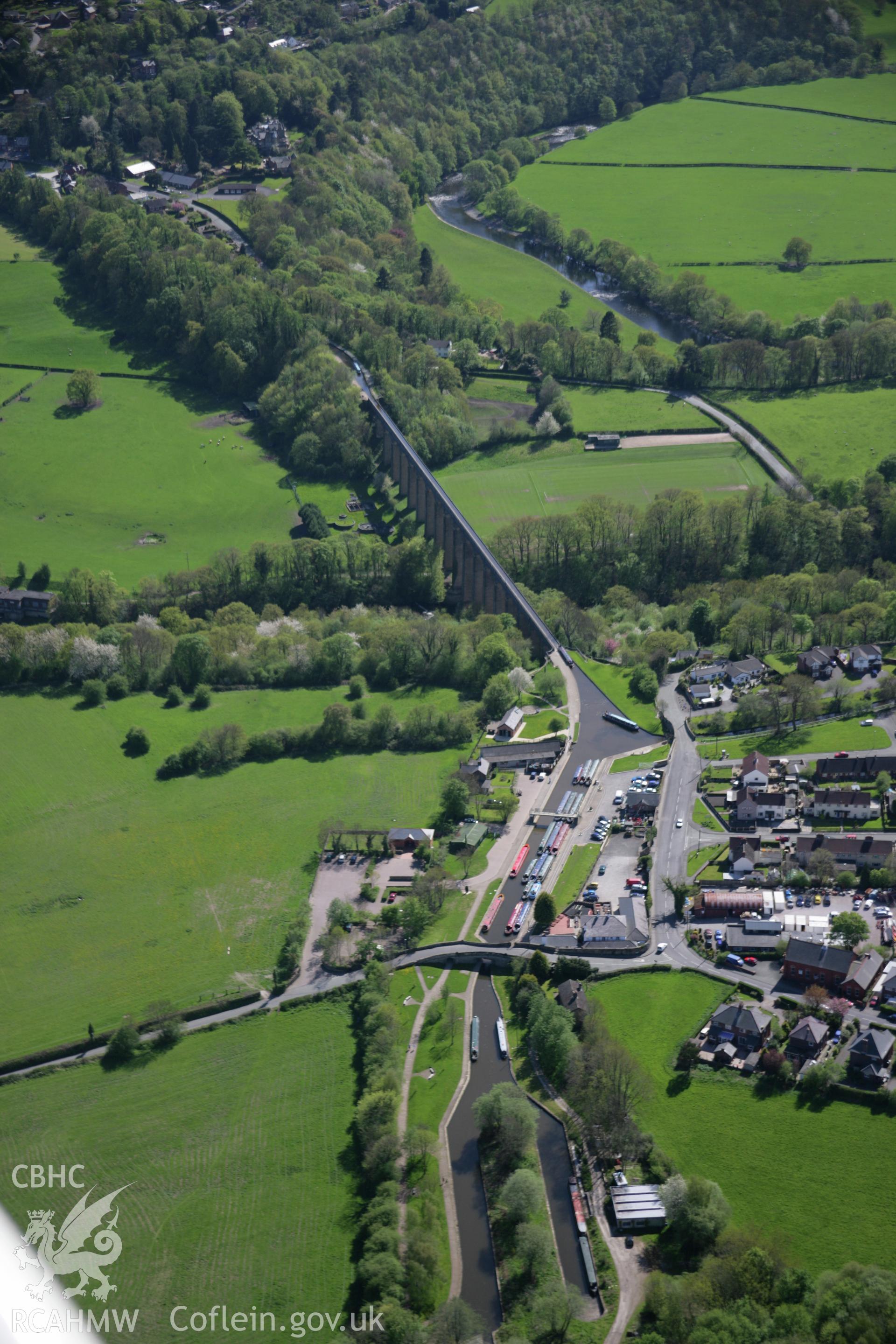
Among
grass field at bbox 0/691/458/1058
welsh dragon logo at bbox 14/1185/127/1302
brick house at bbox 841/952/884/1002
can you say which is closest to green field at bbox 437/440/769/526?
grass field at bbox 0/691/458/1058

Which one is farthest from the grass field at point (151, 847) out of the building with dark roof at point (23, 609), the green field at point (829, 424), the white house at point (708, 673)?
the green field at point (829, 424)

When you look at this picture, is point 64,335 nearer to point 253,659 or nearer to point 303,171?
point 303,171

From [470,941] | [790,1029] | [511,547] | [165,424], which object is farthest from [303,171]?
[790,1029]

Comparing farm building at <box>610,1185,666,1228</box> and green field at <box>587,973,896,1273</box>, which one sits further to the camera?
farm building at <box>610,1185,666,1228</box>

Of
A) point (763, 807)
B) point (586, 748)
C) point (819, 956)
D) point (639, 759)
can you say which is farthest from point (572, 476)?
point (819, 956)

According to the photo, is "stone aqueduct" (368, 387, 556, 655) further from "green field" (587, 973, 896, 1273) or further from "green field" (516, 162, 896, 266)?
"green field" (516, 162, 896, 266)

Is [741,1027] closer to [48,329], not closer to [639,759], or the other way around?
[639,759]
